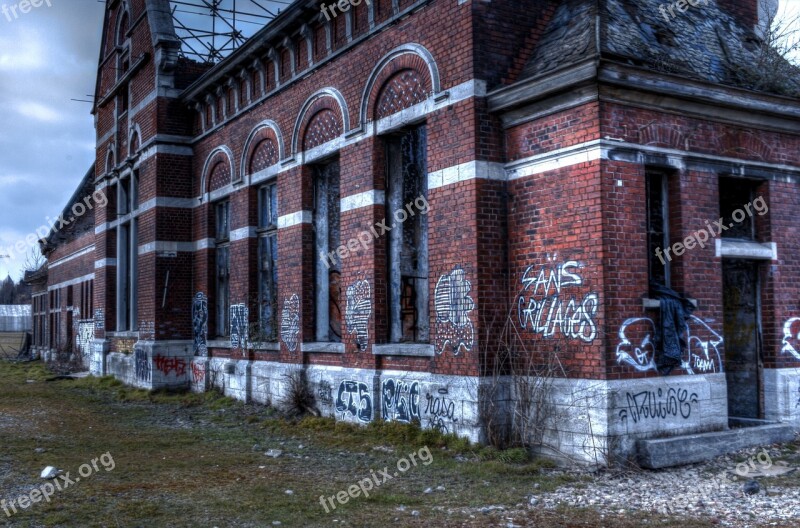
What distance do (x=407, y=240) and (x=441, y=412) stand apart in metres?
2.97

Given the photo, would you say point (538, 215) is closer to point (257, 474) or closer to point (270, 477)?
point (270, 477)

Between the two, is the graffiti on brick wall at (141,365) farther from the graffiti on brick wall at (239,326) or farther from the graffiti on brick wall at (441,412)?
the graffiti on brick wall at (441,412)

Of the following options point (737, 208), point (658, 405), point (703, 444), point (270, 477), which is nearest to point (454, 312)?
point (658, 405)

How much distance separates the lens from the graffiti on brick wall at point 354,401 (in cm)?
1223

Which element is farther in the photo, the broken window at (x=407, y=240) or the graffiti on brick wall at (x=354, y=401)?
the graffiti on brick wall at (x=354, y=401)

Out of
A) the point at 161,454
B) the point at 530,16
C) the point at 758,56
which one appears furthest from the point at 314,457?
the point at 758,56

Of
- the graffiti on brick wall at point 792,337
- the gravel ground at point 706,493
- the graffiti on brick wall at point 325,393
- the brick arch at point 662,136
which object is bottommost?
the gravel ground at point 706,493

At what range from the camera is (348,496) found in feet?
26.5

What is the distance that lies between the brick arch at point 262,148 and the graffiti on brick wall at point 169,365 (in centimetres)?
538

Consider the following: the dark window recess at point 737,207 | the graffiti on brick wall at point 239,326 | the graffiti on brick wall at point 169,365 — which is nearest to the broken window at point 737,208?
the dark window recess at point 737,207

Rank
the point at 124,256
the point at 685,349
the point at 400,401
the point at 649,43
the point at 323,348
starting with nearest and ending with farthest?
the point at 685,349 → the point at 649,43 → the point at 400,401 → the point at 323,348 → the point at 124,256

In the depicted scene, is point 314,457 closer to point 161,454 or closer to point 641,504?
point 161,454

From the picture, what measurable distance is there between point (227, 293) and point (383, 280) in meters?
7.14

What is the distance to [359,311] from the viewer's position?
41.5ft
